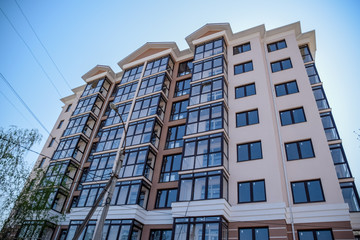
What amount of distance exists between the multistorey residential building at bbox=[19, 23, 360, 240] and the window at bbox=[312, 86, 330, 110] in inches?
4.9

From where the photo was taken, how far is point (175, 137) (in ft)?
83.7

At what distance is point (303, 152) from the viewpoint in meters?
19.1

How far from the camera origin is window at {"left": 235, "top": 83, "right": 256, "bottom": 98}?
2403cm

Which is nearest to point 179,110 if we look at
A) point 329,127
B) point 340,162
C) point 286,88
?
point 286,88

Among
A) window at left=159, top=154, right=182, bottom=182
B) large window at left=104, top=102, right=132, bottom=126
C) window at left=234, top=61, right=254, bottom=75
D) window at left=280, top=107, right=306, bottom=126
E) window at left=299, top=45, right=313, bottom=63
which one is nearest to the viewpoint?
window at left=280, top=107, right=306, bottom=126

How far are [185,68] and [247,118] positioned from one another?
12309mm

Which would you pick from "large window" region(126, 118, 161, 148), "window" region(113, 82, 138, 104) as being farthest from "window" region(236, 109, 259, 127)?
"window" region(113, 82, 138, 104)

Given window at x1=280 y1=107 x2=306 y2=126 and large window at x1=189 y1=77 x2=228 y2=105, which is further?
large window at x1=189 y1=77 x2=228 y2=105

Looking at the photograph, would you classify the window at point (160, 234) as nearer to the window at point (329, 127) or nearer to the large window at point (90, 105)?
the window at point (329, 127)

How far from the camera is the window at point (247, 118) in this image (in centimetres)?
2205

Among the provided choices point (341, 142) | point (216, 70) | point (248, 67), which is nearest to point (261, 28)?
point (248, 67)

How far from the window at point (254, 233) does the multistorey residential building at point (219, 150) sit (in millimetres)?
65

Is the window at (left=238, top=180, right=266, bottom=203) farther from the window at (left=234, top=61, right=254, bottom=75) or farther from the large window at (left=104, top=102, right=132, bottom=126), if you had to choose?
the large window at (left=104, top=102, right=132, bottom=126)

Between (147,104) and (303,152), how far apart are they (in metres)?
16.1
